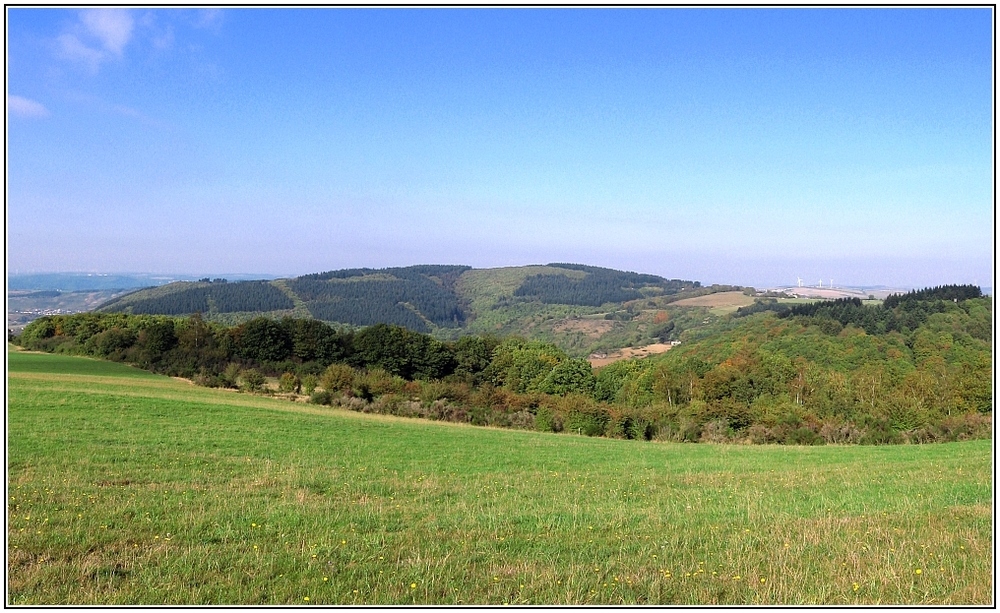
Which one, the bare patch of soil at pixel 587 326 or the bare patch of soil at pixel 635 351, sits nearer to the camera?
the bare patch of soil at pixel 635 351

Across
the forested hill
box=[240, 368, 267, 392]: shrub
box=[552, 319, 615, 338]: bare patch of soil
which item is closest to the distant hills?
the forested hill

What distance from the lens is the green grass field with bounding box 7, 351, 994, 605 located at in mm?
6234

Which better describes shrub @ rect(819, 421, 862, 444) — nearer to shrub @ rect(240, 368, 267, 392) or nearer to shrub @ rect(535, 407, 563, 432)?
shrub @ rect(535, 407, 563, 432)

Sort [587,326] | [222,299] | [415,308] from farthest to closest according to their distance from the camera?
1. [415,308]
2. [587,326]
3. [222,299]

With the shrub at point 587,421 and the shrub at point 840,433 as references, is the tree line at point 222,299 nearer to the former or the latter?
the shrub at point 587,421

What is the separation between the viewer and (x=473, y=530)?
864cm

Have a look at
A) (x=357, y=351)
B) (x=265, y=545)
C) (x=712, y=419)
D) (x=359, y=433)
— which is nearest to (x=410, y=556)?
(x=265, y=545)

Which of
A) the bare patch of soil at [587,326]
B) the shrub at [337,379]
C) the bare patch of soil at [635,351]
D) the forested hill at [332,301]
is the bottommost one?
the bare patch of soil at [635,351]

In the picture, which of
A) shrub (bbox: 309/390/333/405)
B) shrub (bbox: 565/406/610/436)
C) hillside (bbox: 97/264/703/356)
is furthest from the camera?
hillside (bbox: 97/264/703/356)

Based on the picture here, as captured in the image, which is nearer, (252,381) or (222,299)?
(252,381)

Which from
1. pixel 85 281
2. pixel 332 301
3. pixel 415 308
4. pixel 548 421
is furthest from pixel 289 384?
pixel 415 308

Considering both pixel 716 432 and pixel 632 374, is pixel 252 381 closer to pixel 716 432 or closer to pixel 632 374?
pixel 716 432

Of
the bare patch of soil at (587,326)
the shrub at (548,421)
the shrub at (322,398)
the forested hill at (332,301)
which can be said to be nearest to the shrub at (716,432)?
the shrub at (548,421)

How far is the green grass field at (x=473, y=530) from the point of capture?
20.5 ft
